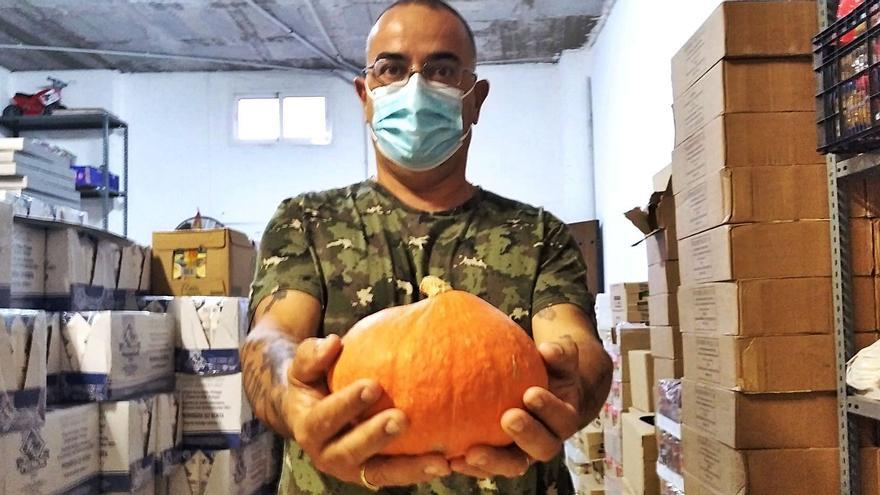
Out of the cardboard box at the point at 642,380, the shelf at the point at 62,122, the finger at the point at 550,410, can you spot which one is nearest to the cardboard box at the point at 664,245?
the cardboard box at the point at 642,380

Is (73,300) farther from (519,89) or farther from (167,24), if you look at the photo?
(519,89)

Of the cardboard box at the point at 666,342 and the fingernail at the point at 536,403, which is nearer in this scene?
the fingernail at the point at 536,403

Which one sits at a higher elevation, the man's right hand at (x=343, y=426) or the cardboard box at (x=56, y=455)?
the man's right hand at (x=343, y=426)

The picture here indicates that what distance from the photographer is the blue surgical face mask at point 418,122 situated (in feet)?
3.83

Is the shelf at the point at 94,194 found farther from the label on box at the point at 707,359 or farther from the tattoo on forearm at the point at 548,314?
the tattoo on forearm at the point at 548,314

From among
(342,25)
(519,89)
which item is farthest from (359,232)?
(519,89)

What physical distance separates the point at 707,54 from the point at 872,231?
55cm

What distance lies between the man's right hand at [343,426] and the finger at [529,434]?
74 millimetres

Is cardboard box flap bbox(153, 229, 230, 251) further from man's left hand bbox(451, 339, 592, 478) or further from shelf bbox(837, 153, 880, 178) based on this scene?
man's left hand bbox(451, 339, 592, 478)

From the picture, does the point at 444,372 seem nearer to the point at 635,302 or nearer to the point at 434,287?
the point at 434,287

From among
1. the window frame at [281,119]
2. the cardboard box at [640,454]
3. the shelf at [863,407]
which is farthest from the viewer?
the window frame at [281,119]

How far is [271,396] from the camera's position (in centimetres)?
84

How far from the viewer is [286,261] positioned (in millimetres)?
1074

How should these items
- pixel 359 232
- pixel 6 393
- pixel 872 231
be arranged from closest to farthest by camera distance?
pixel 359 232 < pixel 872 231 < pixel 6 393
